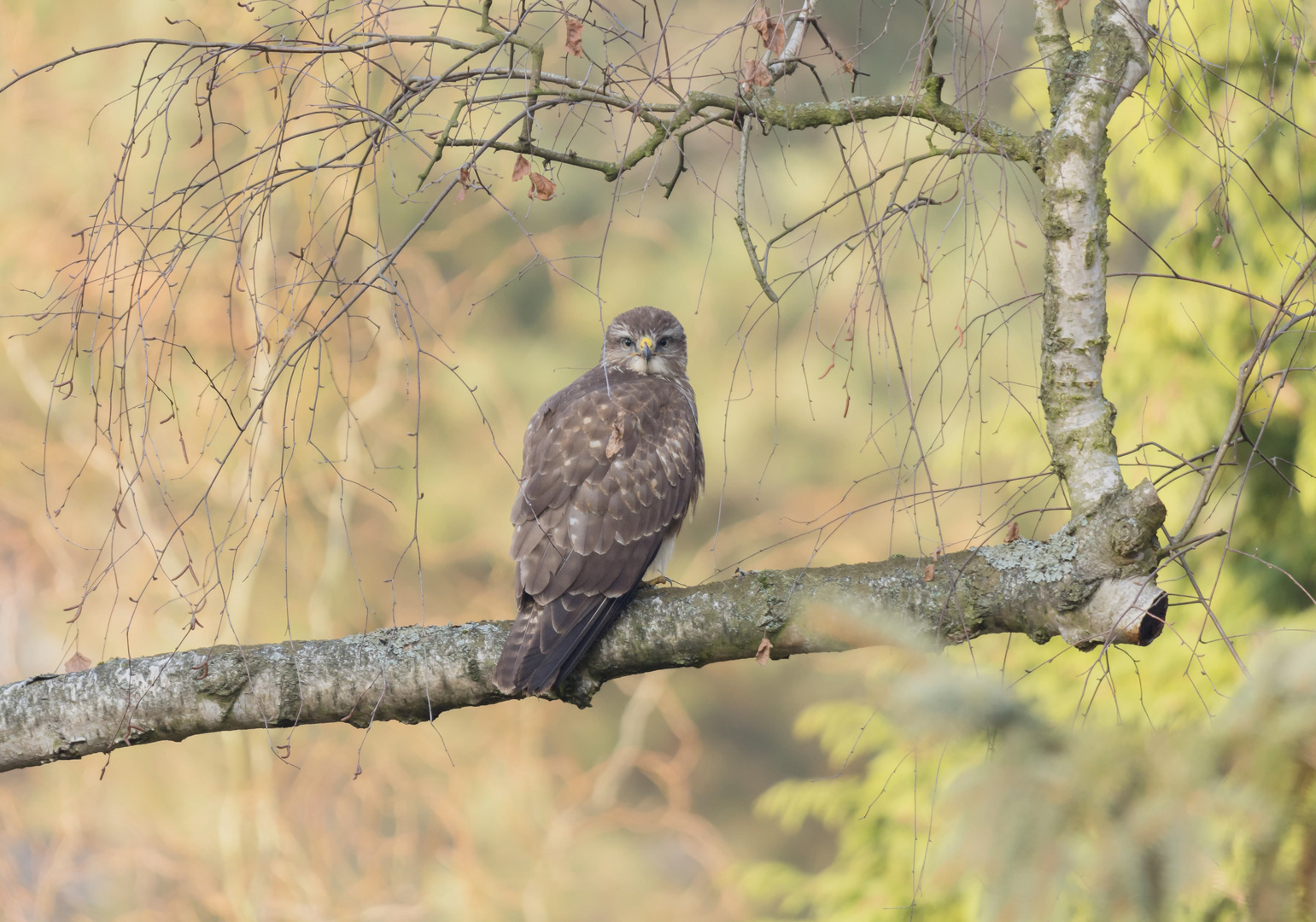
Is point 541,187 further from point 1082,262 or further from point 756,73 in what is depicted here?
point 1082,262

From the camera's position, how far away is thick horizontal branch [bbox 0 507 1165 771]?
2.60 metres

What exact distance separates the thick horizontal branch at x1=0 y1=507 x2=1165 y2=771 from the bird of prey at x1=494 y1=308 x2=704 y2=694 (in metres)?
0.13

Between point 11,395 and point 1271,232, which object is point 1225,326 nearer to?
point 1271,232

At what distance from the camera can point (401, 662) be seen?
9.29ft

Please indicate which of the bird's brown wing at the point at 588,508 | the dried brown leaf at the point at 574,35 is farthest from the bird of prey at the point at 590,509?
the dried brown leaf at the point at 574,35

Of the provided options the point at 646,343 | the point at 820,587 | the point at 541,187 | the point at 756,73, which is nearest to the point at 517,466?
the point at 646,343

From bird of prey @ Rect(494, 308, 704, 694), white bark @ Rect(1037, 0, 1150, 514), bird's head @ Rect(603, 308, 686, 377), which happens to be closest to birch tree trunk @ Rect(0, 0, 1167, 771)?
white bark @ Rect(1037, 0, 1150, 514)

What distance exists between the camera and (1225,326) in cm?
570

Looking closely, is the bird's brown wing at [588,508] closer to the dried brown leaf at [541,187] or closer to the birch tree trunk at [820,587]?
the birch tree trunk at [820,587]

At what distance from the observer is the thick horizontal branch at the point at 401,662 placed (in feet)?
8.52

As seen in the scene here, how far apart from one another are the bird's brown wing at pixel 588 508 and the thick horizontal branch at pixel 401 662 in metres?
0.14

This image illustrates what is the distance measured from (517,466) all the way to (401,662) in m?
7.65

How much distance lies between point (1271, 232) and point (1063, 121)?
3186mm

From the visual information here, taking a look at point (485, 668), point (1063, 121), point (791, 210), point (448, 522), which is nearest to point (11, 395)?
point (448, 522)
